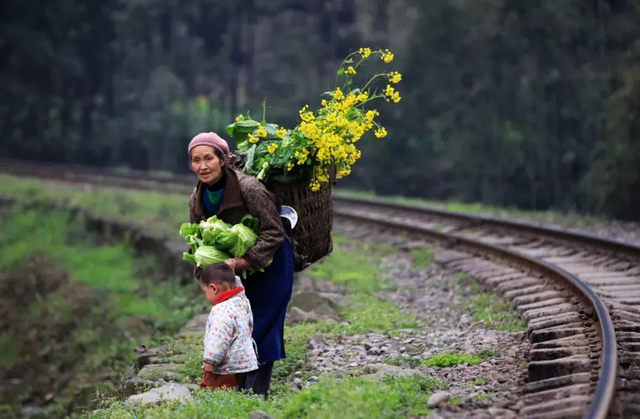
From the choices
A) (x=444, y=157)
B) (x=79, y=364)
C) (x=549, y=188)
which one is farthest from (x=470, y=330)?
(x=444, y=157)

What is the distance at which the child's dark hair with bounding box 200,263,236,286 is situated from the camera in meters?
5.28

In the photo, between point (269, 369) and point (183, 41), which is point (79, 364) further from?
point (183, 41)

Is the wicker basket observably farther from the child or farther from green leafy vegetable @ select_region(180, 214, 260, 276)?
the child

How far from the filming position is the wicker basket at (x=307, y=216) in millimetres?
5680

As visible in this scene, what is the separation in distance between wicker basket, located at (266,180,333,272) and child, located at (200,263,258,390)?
1.85ft

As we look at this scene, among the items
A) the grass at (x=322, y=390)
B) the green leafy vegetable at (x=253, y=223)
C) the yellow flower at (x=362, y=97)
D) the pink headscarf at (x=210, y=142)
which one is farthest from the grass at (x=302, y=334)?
the yellow flower at (x=362, y=97)

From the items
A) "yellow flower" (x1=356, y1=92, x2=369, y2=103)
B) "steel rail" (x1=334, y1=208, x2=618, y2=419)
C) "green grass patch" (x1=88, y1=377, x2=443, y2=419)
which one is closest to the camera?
"steel rail" (x1=334, y1=208, x2=618, y2=419)

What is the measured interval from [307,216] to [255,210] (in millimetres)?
462

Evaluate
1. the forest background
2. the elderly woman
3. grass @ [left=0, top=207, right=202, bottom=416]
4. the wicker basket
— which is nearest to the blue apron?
the elderly woman

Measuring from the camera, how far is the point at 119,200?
19891 millimetres

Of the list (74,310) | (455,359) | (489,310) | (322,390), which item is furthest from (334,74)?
(322,390)

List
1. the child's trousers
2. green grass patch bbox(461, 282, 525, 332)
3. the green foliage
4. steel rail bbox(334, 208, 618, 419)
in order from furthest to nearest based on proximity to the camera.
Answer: green grass patch bbox(461, 282, 525, 332) < the green foliage < the child's trousers < steel rail bbox(334, 208, 618, 419)

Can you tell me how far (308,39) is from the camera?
4150 cm

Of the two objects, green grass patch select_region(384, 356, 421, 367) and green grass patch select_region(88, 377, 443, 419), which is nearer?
green grass patch select_region(88, 377, 443, 419)
